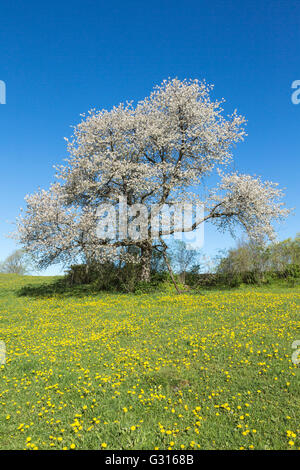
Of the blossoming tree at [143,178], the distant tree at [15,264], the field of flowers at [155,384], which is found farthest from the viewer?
the distant tree at [15,264]

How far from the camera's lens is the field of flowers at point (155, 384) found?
5742 millimetres

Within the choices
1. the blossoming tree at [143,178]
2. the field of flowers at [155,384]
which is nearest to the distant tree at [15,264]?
the blossoming tree at [143,178]

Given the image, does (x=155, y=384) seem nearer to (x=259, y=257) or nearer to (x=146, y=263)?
(x=146, y=263)

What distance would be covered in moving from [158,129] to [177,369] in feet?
62.1

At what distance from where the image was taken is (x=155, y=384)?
7566 mm

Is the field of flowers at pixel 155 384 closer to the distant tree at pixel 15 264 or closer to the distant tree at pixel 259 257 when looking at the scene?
the distant tree at pixel 259 257

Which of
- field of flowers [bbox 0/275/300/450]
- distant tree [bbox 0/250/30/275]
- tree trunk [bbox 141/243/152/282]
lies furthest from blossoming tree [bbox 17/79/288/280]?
distant tree [bbox 0/250/30/275]

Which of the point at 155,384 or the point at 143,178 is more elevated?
the point at 143,178

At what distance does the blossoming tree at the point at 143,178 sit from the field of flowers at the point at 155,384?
32.4 ft

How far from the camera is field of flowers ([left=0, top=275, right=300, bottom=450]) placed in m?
5.74

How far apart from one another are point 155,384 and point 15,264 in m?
56.1

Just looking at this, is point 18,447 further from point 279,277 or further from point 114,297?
point 279,277

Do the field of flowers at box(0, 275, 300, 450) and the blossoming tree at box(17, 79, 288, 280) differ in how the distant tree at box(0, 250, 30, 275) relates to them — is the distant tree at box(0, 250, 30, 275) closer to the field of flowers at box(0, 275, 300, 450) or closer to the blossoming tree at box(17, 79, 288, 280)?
the blossoming tree at box(17, 79, 288, 280)

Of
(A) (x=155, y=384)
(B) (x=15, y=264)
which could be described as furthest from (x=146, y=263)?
(B) (x=15, y=264)
